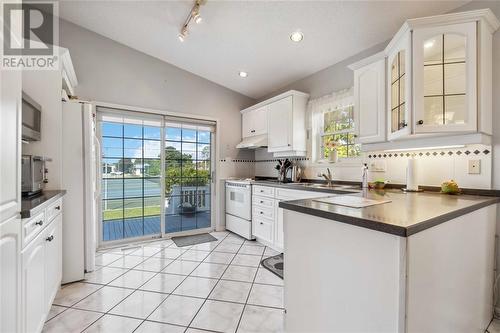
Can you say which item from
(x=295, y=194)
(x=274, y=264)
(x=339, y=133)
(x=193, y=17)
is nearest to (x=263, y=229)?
(x=274, y=264)

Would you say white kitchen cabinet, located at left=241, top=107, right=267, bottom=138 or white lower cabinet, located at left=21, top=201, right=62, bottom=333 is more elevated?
white kitchen cabinet, located at left=241, top=107, right=267, bottom=138

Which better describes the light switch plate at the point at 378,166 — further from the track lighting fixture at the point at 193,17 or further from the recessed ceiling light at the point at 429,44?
the track lighting fixture at the point at 193,17

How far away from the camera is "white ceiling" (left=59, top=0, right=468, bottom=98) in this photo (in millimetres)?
2246

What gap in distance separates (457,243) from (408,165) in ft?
3.71

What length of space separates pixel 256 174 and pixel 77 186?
2947 mm

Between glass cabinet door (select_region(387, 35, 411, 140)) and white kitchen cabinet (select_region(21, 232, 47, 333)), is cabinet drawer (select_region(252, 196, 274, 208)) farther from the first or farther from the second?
white kitchen cabinet (select_region(21, 232, 47, 333))

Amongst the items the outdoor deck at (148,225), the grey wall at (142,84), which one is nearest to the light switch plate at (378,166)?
the grey wall at (142,84)

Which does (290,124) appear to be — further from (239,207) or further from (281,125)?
(239,207)

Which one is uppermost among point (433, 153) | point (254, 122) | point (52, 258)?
point (254, 122)

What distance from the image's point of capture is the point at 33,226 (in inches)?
55.6

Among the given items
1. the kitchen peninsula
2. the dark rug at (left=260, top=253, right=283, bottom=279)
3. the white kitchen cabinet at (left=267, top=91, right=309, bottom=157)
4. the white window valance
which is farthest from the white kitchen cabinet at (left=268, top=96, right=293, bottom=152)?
the kitchen peninsula

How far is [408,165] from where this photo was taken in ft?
7.29

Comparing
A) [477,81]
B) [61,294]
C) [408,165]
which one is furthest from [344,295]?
[61,294]

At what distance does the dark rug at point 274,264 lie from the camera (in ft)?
8.41
